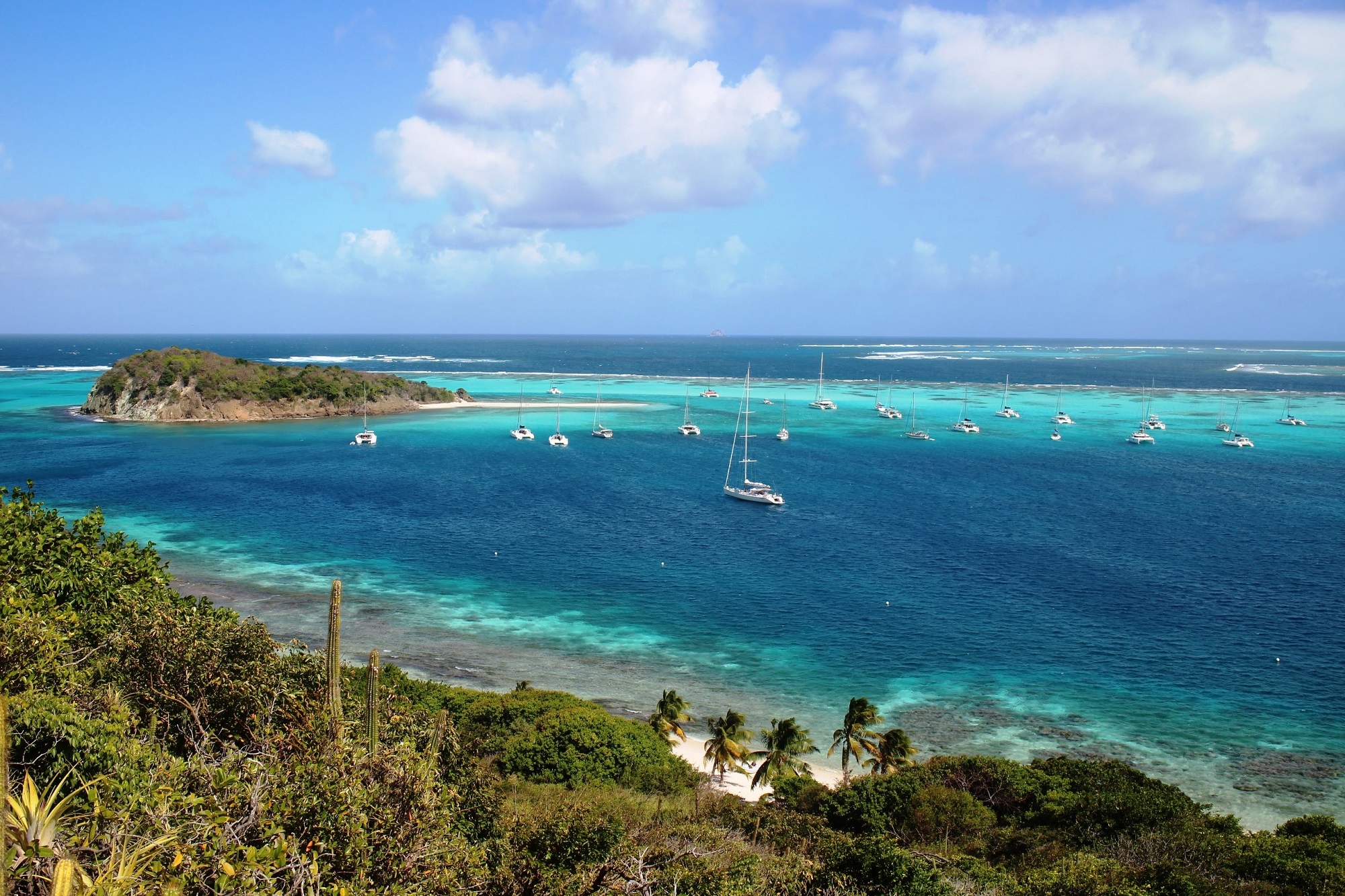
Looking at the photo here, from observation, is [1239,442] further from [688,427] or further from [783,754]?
[783,754]

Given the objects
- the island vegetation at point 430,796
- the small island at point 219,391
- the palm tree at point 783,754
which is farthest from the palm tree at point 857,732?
the small island at point 219,391

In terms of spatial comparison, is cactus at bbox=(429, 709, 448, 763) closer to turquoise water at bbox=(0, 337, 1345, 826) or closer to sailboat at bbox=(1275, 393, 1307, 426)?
turquoise water at bbox=(0, 337, 1345, 826)

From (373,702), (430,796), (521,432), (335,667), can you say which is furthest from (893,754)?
(521,432)

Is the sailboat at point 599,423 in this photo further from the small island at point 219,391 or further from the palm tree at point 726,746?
the palm tree at point 726,746

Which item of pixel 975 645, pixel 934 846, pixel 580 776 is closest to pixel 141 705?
pixel 580 776

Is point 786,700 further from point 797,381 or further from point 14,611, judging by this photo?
point 797,381

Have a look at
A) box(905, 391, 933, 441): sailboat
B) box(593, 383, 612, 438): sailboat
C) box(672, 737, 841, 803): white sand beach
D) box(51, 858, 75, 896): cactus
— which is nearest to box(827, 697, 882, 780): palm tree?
box(672, 737, 841, 803): white sand beach

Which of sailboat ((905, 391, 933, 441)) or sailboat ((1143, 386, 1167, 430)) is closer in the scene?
sailboat ((905, 391, 933, 441))
